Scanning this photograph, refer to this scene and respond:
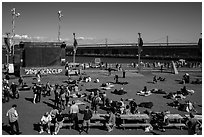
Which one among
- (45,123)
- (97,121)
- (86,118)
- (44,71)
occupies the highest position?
(44,71)

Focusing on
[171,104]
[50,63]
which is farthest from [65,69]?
[171,104]

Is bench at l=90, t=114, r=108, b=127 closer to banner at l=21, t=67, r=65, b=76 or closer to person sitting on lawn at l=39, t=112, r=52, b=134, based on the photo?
person sitting on lawn at l=39, t=112, r=52, b=134

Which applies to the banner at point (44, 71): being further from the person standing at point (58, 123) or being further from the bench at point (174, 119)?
the bench at point (174, 119)

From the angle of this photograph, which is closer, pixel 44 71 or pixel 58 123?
pixel 58 123

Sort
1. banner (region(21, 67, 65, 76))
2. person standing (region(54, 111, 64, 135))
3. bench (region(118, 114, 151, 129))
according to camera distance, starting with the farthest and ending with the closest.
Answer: banner (region(21, 67, 65, 76)) → bench (region(118, 114, 151, 129)) → person standing (region(54, 111, 64, 135))

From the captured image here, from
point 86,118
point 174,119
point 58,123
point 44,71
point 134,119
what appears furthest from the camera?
point 44,71

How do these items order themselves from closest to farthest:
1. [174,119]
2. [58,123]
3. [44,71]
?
[58,123] → [174,119] → [44,71]

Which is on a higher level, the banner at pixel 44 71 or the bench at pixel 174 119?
the banner at pixel 44 71

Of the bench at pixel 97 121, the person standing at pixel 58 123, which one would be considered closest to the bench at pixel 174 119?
the bench at pixel 97 121

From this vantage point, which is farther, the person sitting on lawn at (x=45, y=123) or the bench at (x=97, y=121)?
the bench at (x=97, y=121)

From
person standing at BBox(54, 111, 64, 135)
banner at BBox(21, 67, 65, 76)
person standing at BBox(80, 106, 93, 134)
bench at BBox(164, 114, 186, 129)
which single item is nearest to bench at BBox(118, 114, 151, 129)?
bench at BBox(164, 114, 186, 129)

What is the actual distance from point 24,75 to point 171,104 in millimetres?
19387

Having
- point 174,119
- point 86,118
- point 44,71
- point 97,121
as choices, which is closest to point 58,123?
point 86,118

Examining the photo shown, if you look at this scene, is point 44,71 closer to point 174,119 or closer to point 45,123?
point 45,123
